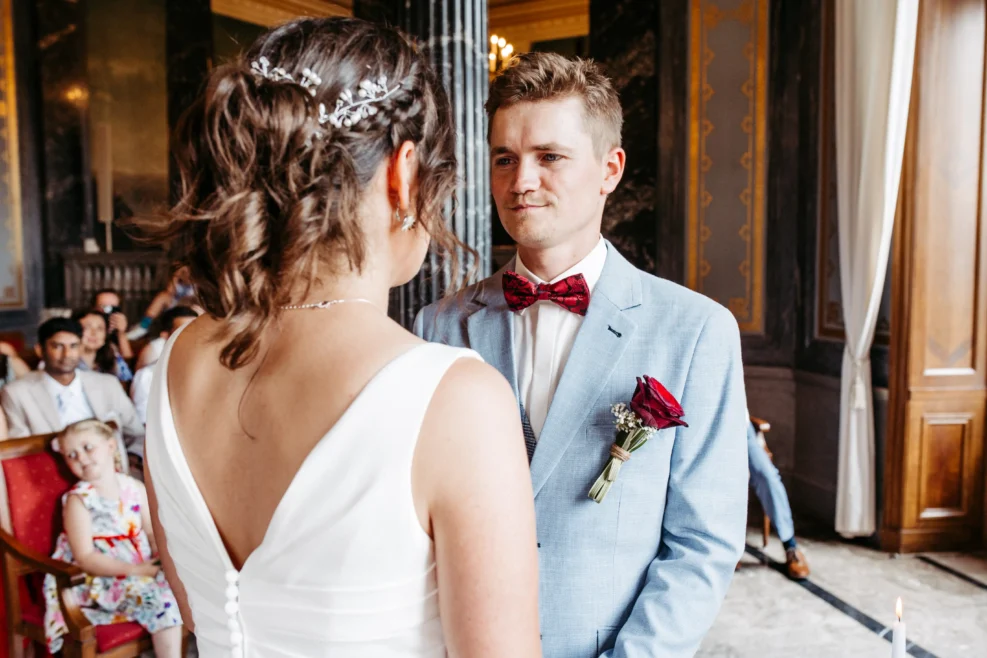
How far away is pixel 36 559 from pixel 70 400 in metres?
1.68

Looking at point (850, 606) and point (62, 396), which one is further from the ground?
point (62, 396)

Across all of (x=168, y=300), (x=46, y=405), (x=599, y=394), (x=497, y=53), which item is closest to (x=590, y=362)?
(x=599, y=394)

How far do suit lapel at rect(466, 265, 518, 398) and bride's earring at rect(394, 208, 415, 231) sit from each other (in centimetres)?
64

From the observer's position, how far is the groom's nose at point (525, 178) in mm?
1496

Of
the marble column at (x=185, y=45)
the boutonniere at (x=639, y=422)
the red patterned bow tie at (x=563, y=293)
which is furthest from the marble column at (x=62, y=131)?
the boutonniere at (x=639, y=422)

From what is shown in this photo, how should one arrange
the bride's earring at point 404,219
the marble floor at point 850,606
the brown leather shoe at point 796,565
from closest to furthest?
the bride's earring at point 404,219
the marble floor at point 850,606
the brown leather shoe at point 796,565

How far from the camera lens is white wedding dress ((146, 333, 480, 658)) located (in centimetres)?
85

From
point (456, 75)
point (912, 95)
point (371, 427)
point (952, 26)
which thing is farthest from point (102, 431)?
point (952, 26)

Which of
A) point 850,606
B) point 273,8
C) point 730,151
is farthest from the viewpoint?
point 273,8

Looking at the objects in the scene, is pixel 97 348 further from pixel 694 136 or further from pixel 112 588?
pixel 694 136

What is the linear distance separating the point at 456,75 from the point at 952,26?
9.95ft

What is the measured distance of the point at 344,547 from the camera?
89 centimetres

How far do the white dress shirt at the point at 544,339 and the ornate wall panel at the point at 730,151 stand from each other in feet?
15.6

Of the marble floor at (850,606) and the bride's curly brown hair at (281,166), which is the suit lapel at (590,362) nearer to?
the bride's curly brown hair at (281,166)
